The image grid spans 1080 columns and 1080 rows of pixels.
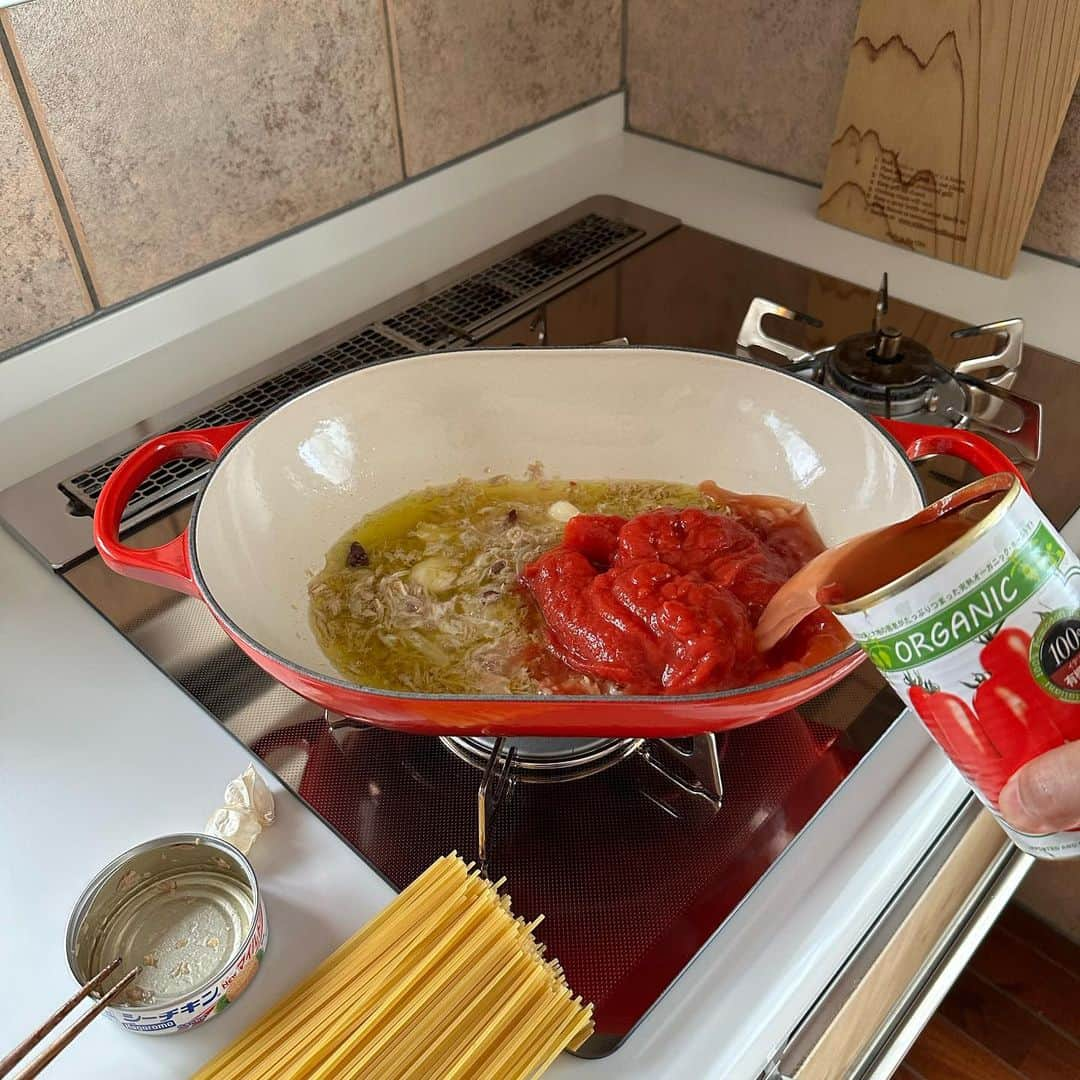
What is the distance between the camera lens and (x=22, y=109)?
97 cm

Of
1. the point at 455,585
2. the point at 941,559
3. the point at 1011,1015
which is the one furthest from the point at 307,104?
the point at 1011,1015

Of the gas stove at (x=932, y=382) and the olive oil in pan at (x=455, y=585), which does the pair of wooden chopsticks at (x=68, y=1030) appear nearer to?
the olive oil in pan at (x=455, y=585)

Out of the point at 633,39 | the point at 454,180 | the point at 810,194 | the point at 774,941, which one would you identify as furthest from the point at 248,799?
the point at 633,39

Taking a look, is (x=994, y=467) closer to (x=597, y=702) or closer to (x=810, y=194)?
(x=597, y=702)

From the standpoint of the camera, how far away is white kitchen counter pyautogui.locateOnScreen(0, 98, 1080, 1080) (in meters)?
0.62

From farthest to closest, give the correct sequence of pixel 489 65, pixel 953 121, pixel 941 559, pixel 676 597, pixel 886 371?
1. pixel 489 65
2. pixel 953 121
3. pixel 886 371
4. pixel 676 597
5. pixel 941 559

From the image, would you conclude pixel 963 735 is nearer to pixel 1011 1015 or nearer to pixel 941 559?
pixel 941 559

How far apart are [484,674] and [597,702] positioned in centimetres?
21

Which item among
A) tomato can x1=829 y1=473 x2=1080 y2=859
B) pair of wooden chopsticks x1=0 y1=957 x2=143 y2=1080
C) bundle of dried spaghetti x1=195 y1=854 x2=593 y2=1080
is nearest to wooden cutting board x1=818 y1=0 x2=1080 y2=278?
tomato can x1=829 y1=473 x2=1080 y2=859

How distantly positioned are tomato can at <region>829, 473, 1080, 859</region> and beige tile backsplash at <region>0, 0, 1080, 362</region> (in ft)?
2.92

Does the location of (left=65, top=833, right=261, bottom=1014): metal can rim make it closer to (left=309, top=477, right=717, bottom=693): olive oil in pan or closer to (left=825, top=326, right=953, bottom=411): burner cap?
(left=309, top=477, right=717, bottom=693): olive oil in pan

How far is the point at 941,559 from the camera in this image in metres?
0.47

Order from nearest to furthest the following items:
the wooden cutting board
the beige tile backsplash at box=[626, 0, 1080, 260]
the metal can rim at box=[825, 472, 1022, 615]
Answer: the metal can rim at box=[825, 472, 1022, 615]
the wooden cutting board
the beige tile backsplash at box=[626, 0, 1080, 260]

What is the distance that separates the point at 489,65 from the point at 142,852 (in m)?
1.09
